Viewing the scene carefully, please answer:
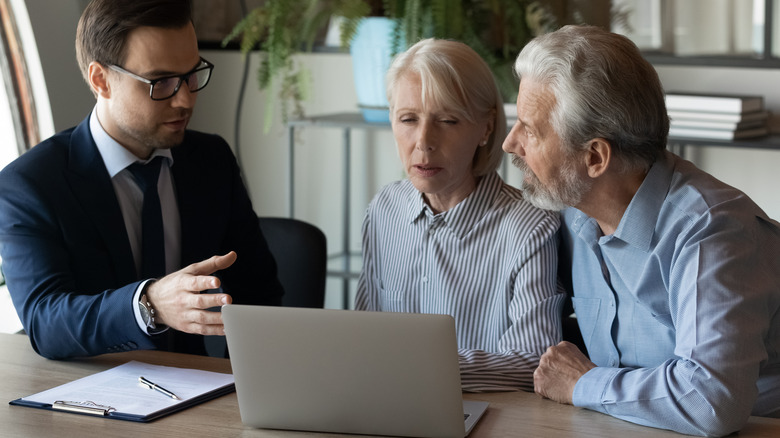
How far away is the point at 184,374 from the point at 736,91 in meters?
2.42

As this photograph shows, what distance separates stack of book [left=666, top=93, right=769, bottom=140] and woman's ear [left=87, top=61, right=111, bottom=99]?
1801 mm

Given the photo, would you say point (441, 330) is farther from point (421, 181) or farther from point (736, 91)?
point (736, 91)

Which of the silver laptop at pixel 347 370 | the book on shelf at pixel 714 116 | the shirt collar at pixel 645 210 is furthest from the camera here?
the book on shelf at pixel 714 116

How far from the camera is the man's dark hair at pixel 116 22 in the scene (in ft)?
6.50

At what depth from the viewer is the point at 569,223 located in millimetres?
1908

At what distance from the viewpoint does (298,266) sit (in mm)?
2400

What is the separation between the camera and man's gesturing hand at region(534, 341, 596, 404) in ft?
5.20

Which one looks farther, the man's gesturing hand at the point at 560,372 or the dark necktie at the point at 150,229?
the dark necktie at the point at 150,229

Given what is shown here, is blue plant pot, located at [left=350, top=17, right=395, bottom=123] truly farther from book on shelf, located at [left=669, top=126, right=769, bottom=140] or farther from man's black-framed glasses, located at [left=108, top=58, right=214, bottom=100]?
man's black-framed glasses, located at [left=108, top=58, right=214, bottom=100]

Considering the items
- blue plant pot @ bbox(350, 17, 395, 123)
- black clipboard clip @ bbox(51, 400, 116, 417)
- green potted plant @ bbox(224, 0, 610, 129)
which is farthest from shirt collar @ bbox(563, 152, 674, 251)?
blue plant pot @ bbox(350, 17, 395, 123)

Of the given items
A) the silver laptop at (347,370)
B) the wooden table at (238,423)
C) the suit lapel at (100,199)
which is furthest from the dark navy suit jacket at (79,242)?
the silver laptop at (347,370)

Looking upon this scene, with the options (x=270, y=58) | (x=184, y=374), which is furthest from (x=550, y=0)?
(x=184, y=374)

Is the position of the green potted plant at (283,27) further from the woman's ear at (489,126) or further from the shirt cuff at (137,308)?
the shirt cuff at (137,308)

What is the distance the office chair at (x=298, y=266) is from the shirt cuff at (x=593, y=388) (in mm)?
967
